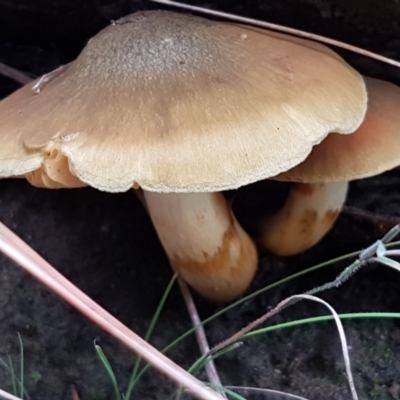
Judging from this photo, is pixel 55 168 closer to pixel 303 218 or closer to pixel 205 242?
pixel 205 242

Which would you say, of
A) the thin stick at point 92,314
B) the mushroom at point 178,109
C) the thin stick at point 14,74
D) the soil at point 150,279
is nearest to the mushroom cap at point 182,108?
the mushroom at point 178,109

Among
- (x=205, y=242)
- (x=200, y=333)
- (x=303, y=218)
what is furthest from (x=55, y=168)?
(x=303, y=218)

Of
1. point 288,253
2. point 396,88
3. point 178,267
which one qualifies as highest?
point 396,88

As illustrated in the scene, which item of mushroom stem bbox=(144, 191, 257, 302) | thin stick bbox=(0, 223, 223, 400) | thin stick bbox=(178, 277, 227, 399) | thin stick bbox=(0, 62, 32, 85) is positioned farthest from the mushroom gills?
thin stick bbox=(0, 62, 32, 85)

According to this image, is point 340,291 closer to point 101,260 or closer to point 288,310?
point 288,310

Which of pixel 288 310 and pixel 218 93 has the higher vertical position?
pixel 218 93

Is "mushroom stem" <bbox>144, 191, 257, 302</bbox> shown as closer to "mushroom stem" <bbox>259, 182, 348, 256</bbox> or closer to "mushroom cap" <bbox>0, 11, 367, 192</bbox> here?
"mushroom stem" <bbox>259, 182, 348, 256</bbox>

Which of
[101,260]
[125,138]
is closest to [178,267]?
[101,260]
